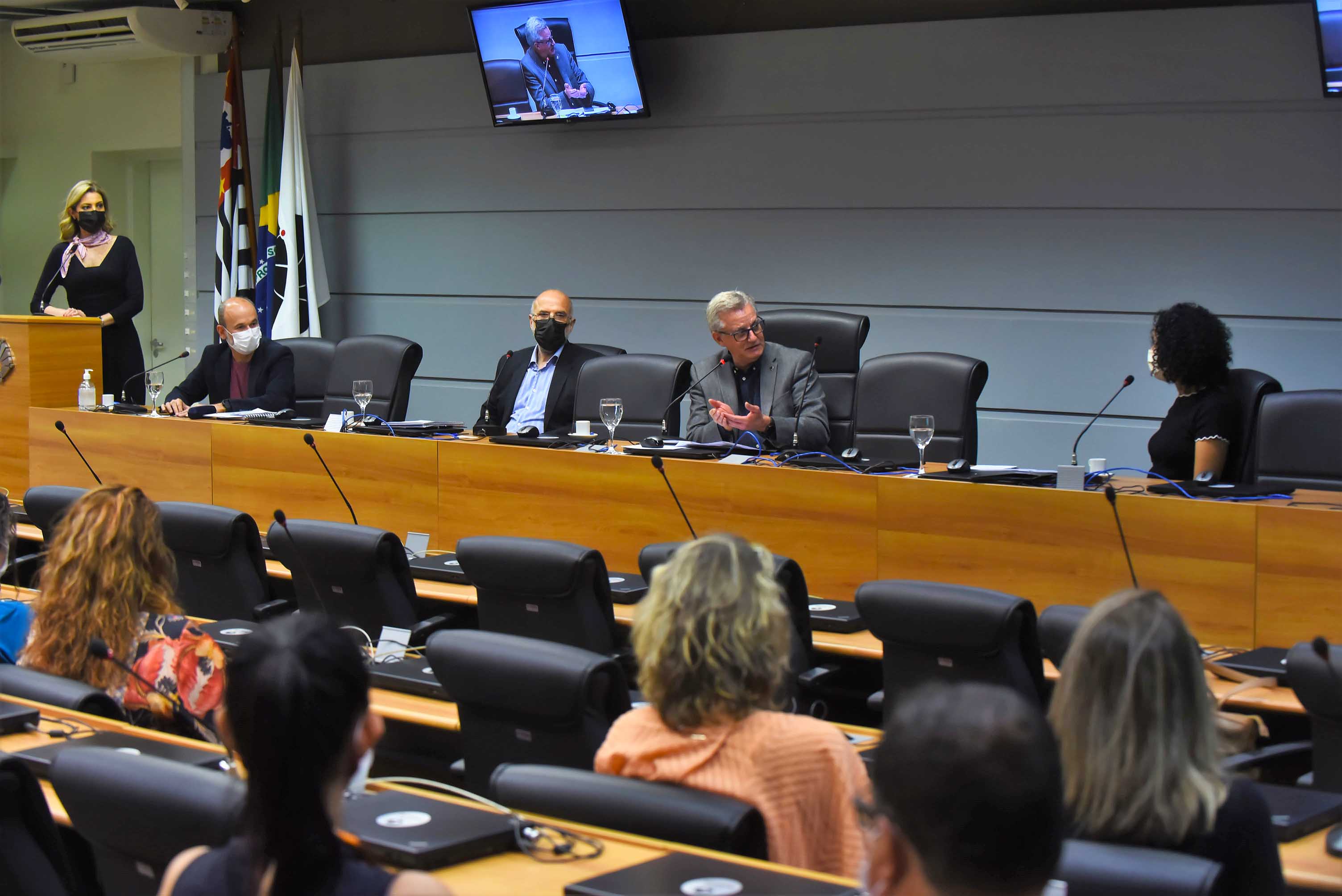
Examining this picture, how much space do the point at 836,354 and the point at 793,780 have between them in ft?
10.8

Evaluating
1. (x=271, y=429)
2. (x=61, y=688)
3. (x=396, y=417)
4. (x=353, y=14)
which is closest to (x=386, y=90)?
(x=353, y=14)

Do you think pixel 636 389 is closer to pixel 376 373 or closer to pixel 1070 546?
pixel 376 373

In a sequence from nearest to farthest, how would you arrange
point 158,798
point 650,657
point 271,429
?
point 158,798 < point 650,657 < point 271,429

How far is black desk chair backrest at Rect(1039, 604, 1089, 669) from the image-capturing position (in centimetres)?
240

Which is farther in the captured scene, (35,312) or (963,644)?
(35,312)

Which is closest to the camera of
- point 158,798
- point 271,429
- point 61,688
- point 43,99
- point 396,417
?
point 158,798

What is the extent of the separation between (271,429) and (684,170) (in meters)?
2.68

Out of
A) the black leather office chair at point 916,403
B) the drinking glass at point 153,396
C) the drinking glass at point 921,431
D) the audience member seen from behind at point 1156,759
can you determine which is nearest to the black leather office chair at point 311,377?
the drinking glass at point 153,396

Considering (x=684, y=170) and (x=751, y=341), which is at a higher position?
(x=684, y=170)

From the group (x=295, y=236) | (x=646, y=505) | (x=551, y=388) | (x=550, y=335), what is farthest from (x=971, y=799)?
(x=295, y=236)

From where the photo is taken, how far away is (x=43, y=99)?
905cm

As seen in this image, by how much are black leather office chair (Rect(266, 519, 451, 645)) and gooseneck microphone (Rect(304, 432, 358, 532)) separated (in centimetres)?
85

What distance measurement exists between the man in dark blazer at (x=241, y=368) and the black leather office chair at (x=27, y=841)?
397 centimetres

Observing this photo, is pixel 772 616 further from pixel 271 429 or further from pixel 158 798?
pixel 271 429
